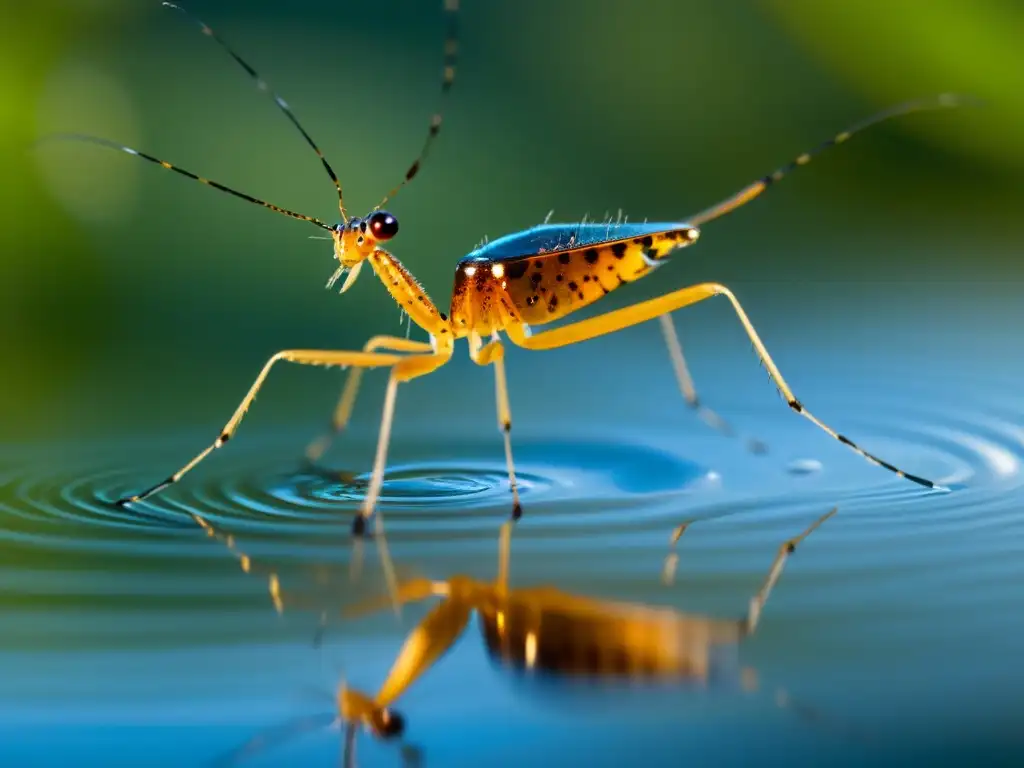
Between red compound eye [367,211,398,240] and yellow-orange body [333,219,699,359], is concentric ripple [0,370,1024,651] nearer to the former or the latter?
yellow-orange body [333,219,699,359]

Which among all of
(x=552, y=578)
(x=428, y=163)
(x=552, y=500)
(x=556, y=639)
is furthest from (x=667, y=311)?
(x=428, y=163)

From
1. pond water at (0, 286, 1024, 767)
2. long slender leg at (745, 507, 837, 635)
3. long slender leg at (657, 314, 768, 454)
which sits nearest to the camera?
pond water at (0, 286, 1024, 767)

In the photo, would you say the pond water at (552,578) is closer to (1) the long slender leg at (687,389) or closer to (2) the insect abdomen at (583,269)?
(1) the long slender leg at (687,389)

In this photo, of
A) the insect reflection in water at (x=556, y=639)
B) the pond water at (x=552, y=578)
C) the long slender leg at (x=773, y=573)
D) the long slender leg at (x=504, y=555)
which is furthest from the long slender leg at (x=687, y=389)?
the insect reflection in water at (x=556, y=639)

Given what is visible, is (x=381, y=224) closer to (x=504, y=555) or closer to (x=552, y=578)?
(x=504, y=555)

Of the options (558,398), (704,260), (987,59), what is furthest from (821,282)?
(558,398)

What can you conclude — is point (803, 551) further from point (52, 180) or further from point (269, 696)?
point (52, 180)

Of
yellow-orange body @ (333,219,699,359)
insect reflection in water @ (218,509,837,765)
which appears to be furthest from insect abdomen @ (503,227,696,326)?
insect reflection in water @ (218,509,837,765)
